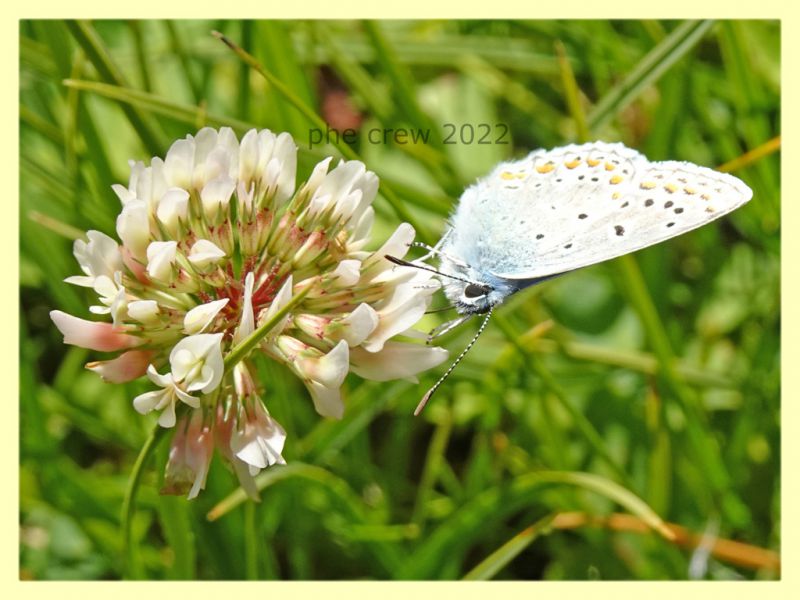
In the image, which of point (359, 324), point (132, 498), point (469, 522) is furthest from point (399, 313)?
point (469, 522)

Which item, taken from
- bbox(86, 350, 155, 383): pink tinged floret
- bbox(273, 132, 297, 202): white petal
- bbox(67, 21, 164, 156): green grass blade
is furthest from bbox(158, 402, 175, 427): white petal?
bbox(67, 21, 164, 156): green grass blade

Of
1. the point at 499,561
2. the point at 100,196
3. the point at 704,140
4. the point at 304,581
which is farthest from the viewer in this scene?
the point at 704,140

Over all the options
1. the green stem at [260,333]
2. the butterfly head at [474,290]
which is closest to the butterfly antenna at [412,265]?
the butterfly head at [474,290]

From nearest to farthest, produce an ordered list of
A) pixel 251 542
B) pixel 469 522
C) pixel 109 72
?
pixel 109 72, pixel 251 542, pixel 469 522

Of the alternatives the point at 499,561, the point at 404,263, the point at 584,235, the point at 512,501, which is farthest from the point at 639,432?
the point at 404,263

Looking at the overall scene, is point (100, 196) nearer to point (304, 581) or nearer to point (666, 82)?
point (304, 581)

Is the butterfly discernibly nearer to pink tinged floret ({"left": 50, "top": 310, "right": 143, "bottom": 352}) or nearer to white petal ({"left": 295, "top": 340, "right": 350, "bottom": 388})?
white petal ({"left": 295, "top": 340, "right": 350, "bottom": 388})

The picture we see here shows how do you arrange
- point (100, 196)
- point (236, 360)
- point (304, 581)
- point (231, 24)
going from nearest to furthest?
point (236, 360) → point (100, 196) → point (304, 581) → point (231, 24)

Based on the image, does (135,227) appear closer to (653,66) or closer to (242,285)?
(242,285)
